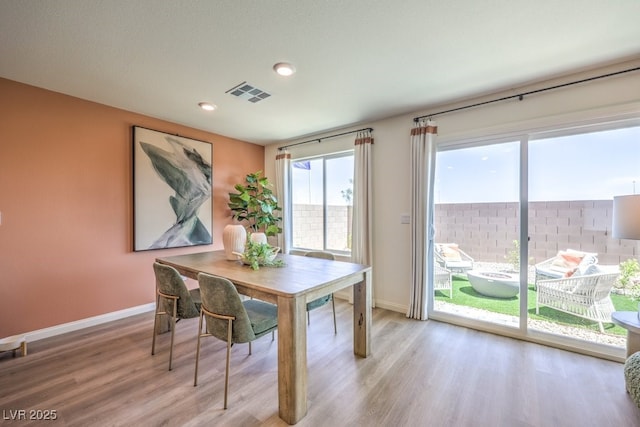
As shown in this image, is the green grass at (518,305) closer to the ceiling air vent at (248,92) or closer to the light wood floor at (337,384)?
the light wood floor at (337,384)

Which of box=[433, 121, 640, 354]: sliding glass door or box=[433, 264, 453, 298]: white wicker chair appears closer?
box=[433, 121, 640, 354]: sliding glass door

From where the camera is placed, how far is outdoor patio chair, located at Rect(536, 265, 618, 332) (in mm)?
2334

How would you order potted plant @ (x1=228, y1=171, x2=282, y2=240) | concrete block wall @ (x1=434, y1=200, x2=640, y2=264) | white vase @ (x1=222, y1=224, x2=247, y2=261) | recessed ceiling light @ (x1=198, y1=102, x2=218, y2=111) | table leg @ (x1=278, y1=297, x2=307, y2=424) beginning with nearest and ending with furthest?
1. table leg @ (x1=278, y1=297, x2=307, y2=424)
2. concrete block wall @ (x1=434, y1=200, x2=640, y2=264)
3. white vase @ (x1=222, y1=224, x2=247, y2=261)
4. recessed ceiling light @ (x1=198, y1=102, x2=218, y2=111)
5. potted plant @ (x1=228, y1=171, x2=282, y2=240)

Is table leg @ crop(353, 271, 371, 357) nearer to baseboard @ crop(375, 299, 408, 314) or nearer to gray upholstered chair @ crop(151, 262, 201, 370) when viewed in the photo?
baseboard @ crop(375, 299, 408, 314)

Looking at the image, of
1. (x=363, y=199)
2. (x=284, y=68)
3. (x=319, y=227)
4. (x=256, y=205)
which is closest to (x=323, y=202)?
(x=319, y=227)

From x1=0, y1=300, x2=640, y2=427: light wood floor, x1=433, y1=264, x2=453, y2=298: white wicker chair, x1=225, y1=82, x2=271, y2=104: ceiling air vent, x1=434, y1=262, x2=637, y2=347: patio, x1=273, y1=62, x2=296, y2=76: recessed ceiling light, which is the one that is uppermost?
x1=225, y1=82, x2=271, y2=104: ceiling air vent

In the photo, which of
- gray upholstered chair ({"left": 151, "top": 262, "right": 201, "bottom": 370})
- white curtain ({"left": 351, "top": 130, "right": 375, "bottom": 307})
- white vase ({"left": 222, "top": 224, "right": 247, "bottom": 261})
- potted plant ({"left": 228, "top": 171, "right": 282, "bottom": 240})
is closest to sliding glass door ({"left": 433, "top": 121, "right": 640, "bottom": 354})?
white curtain ({"left": 351, "top": 130, "right": 375, "bottom": 307})

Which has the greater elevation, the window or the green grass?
the window

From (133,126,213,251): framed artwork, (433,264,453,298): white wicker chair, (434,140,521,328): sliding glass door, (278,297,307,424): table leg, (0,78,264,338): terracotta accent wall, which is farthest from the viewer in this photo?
(133,126,213,251): framed artwork

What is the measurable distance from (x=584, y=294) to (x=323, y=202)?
3150mm

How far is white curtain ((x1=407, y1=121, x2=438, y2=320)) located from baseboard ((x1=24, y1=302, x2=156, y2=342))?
3334 millimetres

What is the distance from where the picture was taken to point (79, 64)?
2.20 meters

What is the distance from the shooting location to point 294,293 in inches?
62.8

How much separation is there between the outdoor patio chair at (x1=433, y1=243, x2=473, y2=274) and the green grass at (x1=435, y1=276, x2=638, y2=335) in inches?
4.7
